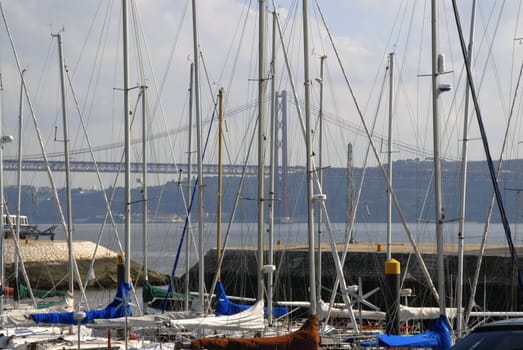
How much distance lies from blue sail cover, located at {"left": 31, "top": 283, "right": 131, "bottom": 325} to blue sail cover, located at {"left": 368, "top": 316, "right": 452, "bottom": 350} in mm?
7524

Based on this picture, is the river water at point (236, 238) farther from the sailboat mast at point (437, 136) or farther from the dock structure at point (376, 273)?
the sailboat mast at point (437, 136)

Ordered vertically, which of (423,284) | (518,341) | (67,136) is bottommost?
(423,284)

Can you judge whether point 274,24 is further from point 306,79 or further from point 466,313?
point 466,313

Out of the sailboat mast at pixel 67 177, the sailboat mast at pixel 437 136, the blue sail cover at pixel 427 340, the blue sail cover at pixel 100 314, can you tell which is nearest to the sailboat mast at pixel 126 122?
the blue sail cover at pixel 100 314

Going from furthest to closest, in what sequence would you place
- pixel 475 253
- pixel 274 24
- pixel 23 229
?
pixel 23 229 → pixel 475 253 → pixel 274 24

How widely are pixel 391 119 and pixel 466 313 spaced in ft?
30.0

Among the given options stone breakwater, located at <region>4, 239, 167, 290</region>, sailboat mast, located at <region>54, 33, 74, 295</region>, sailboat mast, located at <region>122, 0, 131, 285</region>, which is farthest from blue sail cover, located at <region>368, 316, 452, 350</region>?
stone breakwater, located at <region>4, 239, 167, 290</region>

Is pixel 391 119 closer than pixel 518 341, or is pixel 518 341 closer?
pixel 518 341

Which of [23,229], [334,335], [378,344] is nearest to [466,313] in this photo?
[334,335]

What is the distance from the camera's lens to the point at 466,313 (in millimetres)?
22062

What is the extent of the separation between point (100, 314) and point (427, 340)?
8289 millimetres

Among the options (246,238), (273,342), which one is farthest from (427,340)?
(246,238)

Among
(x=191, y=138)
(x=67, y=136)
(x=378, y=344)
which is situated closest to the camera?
(x=378, y=344)

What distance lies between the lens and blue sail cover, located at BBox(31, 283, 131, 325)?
20156 mm
